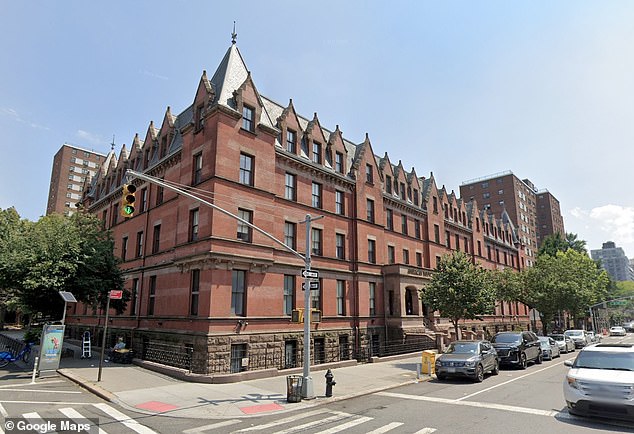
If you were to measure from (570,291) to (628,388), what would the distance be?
39.2 meters

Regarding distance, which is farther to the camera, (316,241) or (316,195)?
(316,195)

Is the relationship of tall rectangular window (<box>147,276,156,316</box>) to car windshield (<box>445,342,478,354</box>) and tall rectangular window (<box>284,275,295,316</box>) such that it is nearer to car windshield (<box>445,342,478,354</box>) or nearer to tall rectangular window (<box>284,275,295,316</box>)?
tall rectangular window (<box>284,275,295,316</box>)

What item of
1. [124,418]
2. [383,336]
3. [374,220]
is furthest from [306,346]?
[374,220]

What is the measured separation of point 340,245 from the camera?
2817 centimetres

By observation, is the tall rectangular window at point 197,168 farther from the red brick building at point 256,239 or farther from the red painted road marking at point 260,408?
the red painted road marking at point 260,408

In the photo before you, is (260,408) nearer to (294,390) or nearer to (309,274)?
(294,390)

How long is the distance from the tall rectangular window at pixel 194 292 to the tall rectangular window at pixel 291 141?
10.3 metres

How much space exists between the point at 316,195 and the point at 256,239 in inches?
276

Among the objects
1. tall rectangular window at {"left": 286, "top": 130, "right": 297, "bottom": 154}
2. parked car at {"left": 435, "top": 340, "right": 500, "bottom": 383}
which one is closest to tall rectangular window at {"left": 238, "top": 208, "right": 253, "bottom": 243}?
tall rectangular window at {"left": 286, "top": 130, "right": 297, "bottom": 154}

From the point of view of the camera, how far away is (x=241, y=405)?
13102 millimetres

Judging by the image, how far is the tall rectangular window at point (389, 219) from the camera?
33.3 m

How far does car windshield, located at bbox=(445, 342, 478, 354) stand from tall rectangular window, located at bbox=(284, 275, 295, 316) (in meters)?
9.52

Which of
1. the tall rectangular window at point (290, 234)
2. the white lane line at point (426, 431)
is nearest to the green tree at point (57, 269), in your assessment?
the tall rectangular window at point (290, 234)

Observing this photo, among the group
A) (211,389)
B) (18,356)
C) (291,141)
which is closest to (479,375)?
(211,389)
